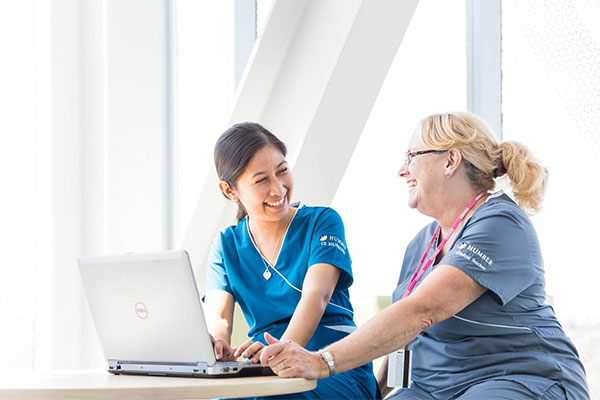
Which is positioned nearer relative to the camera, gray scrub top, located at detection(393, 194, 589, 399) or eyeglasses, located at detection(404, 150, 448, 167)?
gray scrub top, located at detection(393, 194, 589, 399)

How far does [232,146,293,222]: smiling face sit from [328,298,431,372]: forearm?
57 centimetres

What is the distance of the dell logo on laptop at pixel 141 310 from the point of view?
171 centimetres

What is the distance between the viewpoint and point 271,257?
2248mm

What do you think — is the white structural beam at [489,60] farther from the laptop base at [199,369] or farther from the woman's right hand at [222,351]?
the laptop base at [199,369]

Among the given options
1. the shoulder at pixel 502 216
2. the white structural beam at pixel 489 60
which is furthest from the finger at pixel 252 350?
the white structural beam at pixel 489 60

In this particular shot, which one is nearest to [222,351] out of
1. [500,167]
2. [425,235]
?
[425,235]

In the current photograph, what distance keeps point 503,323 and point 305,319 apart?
519mm

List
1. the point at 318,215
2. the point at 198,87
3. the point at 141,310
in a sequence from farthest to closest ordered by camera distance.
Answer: the point at 198,87
the point at 318,215
the point at 141,310

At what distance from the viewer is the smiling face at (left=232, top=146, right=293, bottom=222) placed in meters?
2.25

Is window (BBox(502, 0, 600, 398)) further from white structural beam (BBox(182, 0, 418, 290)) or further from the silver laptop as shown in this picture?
the silver laptop

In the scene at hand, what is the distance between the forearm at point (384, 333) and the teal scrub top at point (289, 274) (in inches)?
13.1

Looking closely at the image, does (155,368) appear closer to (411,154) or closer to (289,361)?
(289,361)

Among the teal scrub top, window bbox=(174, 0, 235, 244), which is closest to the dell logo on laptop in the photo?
the teal scrub top

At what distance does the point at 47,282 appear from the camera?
130 inches
